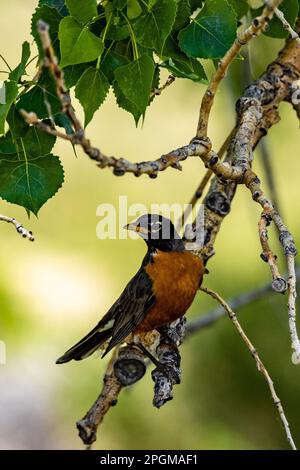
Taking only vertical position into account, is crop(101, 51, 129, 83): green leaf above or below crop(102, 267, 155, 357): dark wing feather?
above

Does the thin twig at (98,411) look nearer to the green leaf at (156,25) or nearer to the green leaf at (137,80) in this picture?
the green leaf at (137,80)

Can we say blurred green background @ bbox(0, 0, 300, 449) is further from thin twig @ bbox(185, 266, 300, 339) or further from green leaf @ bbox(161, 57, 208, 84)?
green leaf @ bbox(161, 57, 208, 84)

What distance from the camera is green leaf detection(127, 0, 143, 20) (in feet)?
8.30

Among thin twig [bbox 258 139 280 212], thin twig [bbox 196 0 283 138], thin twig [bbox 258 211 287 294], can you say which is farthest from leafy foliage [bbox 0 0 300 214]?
thin twig [bbox 258 139 280 212]

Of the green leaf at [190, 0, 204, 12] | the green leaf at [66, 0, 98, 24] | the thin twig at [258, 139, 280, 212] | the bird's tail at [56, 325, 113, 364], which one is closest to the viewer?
the green leaf at [66, 0, 98, 24]

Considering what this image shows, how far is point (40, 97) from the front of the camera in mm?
2609

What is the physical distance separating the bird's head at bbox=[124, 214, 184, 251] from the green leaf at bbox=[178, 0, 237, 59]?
126 centimetres

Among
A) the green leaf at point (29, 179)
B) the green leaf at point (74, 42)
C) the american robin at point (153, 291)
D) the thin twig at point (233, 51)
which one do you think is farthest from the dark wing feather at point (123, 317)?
the green leaf at point (74, 42)

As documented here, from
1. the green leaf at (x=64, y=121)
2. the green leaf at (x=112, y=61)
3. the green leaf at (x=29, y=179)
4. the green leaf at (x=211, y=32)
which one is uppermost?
the green leaf at (x=211, y=32)

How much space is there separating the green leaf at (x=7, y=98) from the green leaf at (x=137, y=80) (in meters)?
0.32

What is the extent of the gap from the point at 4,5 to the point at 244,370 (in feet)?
9.54

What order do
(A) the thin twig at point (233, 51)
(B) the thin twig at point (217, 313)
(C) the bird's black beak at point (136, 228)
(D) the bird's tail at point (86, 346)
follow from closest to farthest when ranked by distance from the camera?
(A) the thin twig at point (233, 51) → (D) the bird's tail at point (86, 346) → (C) the bird's black beak at point (136, 228) → (B) the thin twig at point (217, 313)

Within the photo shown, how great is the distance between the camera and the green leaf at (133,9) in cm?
253

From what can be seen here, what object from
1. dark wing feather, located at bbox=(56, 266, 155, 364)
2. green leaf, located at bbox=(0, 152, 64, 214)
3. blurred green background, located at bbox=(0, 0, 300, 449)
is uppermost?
green leaf, located at bbox=(0, 152, 64, 214)
